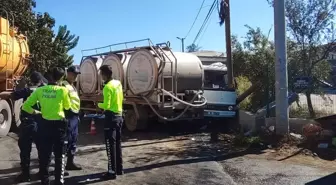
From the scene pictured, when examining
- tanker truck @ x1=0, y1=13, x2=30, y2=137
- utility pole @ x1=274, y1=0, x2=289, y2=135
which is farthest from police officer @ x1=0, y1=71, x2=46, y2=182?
utility pole @ x1=274, y1=0, x2=289, y2=135

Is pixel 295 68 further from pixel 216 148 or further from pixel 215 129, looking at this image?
pixel 216 148

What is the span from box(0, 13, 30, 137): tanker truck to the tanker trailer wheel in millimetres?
3504

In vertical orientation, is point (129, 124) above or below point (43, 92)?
below

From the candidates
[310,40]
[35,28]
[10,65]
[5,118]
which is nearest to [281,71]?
[310,40]

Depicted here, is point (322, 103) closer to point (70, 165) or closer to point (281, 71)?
point (281, 71)

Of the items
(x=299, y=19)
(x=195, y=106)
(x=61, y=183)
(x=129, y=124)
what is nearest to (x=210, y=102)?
(x=195, y=106)

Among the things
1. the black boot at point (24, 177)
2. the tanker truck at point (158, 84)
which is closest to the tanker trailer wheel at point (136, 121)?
the tanker truck at point (158, 84)

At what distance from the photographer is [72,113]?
7.13 m

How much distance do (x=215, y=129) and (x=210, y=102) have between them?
89 centimetres

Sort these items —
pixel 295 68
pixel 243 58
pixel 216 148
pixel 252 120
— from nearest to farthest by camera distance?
1. pixel 216 148
2. pixel 252 120
3. pixel 295 68
4. pixel 243 58

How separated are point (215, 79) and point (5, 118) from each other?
7306 mm

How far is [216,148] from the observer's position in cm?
1084

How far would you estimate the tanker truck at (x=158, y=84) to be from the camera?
13.4 m

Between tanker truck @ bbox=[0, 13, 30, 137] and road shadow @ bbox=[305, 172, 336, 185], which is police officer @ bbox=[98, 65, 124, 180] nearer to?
road shadow @ bbox=[305, 172, 336, 185]
